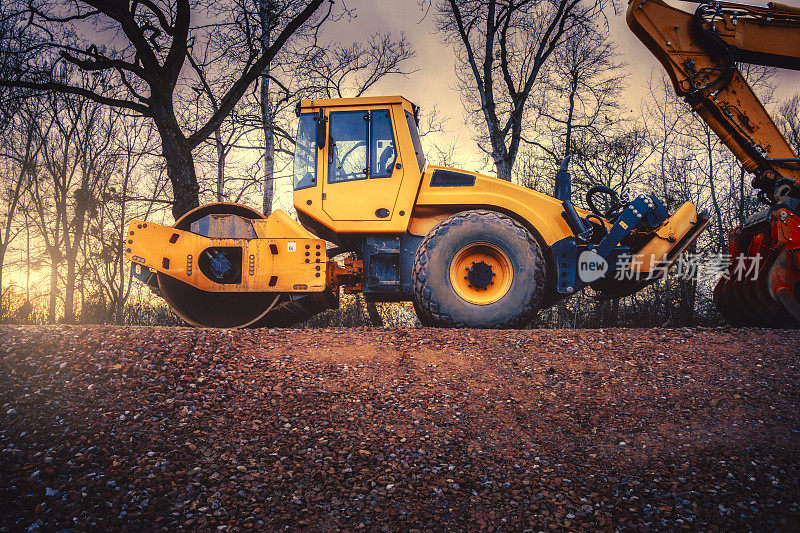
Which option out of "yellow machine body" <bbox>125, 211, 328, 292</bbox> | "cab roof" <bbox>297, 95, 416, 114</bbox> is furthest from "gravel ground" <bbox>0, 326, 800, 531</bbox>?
"cab roof" <bbox>297, 95, 416, 114</bbox>

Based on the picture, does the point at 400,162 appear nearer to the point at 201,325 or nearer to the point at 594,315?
the point at 201,325

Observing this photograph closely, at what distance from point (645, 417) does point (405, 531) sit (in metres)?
2.36

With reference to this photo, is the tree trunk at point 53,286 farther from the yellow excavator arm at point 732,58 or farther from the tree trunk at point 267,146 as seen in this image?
the yellow excavator arm at point 732,58

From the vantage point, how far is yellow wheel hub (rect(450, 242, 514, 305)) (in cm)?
638

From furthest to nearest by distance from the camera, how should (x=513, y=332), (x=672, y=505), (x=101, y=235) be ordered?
1. (x=101, y=235)
2. (x=513, y=332)
3. (x=672, y=505)

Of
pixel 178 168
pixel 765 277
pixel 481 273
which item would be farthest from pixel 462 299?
pixel 178 168

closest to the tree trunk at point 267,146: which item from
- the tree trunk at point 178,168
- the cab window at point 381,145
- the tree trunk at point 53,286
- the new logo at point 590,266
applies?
the tree trunk at point 178,168

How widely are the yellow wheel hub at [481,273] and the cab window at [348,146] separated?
67.2 inches

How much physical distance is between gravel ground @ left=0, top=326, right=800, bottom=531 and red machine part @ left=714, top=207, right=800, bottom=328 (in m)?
1.26

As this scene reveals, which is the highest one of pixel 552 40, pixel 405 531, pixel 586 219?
pixel 552 40

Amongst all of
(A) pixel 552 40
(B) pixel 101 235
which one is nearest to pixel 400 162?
(A) pixel 552 40

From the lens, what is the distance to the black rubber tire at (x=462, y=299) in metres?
6.25

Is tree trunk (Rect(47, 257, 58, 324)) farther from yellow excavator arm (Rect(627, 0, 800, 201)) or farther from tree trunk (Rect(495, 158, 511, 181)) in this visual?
yellow excavator arm (Rect(627, 0, 800, 201))

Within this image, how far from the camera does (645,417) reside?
13.4ft
